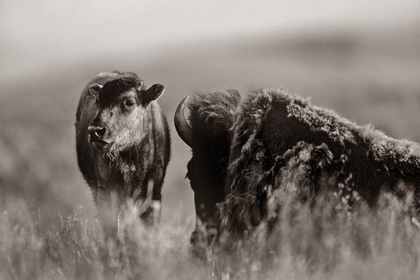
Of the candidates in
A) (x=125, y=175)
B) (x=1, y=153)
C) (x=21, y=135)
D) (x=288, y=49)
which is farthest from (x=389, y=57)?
(x=125, y=175)

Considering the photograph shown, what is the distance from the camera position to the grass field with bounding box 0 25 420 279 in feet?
16.2

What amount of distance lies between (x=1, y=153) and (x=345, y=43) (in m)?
83.4

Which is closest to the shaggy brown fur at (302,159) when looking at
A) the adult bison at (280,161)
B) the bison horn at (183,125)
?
the adult bison at (280,161)

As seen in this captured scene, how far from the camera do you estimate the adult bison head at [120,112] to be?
249 inches

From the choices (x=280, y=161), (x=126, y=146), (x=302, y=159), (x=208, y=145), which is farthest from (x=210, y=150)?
(x=126, y=146)

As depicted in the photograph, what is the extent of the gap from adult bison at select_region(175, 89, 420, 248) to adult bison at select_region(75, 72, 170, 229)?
104 cm

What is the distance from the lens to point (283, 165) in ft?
16.9

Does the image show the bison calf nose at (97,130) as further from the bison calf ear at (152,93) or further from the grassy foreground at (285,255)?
the grassy foreground at (285,255)

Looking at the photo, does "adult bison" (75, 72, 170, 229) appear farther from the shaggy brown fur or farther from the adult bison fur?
the shaggy brown fur

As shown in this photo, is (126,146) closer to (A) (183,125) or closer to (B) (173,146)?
(A) (183,125)

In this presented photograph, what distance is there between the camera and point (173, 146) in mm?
29953

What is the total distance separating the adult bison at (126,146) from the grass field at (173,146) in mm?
342

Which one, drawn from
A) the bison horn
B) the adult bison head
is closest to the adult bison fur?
the bison horn

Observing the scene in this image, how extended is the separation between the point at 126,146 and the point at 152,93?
681 millimetres
